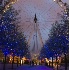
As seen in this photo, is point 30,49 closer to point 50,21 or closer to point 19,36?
point 19,36

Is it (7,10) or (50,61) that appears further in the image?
(7,10)

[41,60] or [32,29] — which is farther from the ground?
[32,29]

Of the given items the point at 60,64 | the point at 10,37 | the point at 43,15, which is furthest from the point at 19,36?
the point at 60,64

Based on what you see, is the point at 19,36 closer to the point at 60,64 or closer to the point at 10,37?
the point at 10,37

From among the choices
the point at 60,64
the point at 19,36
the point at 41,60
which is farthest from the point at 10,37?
the point at 60,64

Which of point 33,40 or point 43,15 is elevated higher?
point 43,15

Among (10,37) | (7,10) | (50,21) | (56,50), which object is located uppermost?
(7,10)
